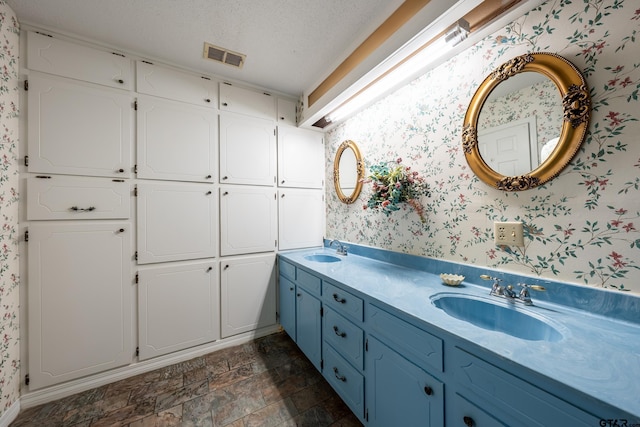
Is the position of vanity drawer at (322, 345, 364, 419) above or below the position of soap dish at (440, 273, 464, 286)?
below

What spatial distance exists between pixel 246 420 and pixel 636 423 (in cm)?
164

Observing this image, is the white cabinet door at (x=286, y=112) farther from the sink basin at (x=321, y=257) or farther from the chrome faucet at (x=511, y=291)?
the chrome faucet at (x=511, y=291)

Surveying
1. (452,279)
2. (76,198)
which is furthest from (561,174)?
(76,198)

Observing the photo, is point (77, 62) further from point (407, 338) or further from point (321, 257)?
point (407, 338)

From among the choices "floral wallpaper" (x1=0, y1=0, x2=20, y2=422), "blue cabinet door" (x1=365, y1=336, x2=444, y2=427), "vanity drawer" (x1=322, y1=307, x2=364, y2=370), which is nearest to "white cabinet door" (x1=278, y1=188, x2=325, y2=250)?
"vanity drawer" (x1=322, y1=307, x2=364, y2=370)

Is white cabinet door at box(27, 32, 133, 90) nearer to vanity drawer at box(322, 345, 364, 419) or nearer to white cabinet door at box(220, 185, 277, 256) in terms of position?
white cabinet door at box(220, 185, 277, 256)

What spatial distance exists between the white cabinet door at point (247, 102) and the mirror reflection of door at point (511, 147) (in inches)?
72.9

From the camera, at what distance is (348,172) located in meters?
2.31

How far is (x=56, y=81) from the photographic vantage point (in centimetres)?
154

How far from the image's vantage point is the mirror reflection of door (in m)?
1.09

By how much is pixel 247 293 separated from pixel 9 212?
1.63 meters

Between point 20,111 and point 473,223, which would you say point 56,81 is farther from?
point 473,223

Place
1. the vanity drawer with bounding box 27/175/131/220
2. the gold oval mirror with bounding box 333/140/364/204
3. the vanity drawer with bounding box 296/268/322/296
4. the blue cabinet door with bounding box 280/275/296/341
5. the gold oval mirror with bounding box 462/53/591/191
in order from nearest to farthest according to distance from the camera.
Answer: the gold oval mirror with bounding box 462/53/591/191 → the vanity drawer with bounding box 27/175/131/220 → the vanity drawer with bounding box 296/268/322/296 → the blue cabinet door with bounding box 280/275/296/341 → the gold oval mirror with bounding box 333/140/364/204

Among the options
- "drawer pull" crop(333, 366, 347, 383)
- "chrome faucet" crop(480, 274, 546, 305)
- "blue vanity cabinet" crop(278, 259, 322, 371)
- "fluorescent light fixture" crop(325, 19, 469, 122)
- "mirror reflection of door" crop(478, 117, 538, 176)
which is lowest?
"drawer pull" crop(333, 366, 347, 383)
